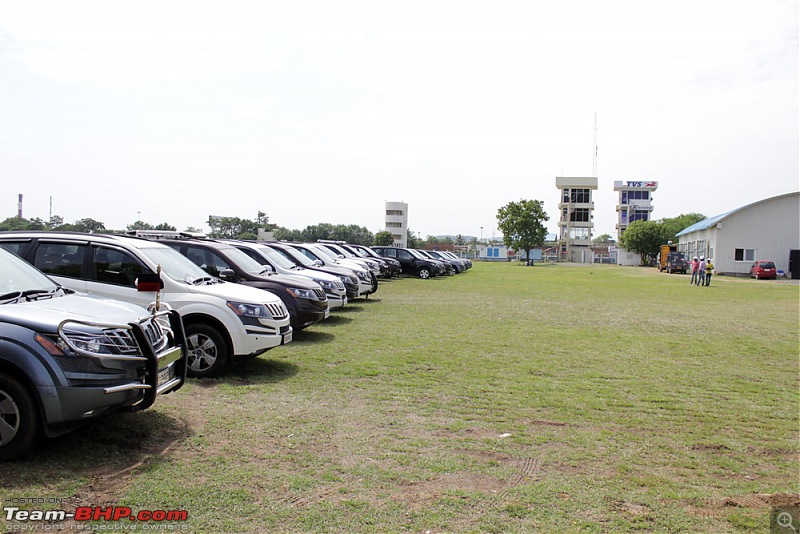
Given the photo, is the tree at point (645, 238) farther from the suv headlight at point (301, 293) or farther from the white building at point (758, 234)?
the suv headlight at point (301, 293)

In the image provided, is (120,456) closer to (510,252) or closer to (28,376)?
(28,376)

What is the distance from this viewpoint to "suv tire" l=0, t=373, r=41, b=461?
4.29 meters

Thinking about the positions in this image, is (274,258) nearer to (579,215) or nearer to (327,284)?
(327,284)

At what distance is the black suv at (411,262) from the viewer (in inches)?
1284

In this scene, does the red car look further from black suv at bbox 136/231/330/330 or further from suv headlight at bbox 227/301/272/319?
suv headlight at bbox 227/301/272/319

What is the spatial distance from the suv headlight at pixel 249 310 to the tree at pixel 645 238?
88241mm

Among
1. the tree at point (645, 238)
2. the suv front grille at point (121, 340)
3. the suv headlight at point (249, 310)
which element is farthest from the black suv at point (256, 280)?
the tree at point (645, 238)

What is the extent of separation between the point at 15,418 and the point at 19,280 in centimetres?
148

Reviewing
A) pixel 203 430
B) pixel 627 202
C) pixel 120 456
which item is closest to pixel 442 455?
pixel 203 430

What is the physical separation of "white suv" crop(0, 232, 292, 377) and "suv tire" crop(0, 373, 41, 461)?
305 centimetres

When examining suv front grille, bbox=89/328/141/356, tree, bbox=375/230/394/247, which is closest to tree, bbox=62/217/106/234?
suv front grille, bbox=89/328/141/356

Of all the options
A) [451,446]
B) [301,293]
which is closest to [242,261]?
[301,293]

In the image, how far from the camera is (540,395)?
7168 mm

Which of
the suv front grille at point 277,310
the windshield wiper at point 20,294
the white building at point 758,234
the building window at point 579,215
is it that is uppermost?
the building window at point 579,215
